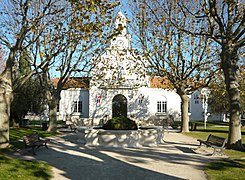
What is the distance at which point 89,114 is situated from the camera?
37656mm

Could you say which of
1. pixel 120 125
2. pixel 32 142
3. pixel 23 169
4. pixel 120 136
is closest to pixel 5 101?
pixel 32 142

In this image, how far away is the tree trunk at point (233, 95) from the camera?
1312 centimetres

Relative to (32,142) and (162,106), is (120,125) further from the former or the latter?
(162,106)

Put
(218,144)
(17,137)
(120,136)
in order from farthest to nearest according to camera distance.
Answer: (17,137), (120,136), (218,144)

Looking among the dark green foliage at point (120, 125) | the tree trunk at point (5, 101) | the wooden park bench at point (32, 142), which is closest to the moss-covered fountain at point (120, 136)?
the dark green foliage at point (120, 125)

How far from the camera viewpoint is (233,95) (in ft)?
43.8

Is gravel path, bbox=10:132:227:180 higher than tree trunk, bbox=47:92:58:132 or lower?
lower

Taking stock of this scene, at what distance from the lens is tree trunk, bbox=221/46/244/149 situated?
13117mm

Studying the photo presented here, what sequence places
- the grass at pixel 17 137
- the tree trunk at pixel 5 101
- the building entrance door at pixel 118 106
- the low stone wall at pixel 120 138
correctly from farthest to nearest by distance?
1. the building entrance door at pixel 118 106
2. the low stone wall at pixel 120 138
3. the grass at pixel 17 137
4. the tree trunk at pixel 5 101

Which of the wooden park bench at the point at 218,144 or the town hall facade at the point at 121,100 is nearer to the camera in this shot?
the wooden park bench at the point at 218,144

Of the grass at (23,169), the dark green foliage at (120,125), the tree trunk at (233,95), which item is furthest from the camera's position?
the dark green foliage at (120,125)

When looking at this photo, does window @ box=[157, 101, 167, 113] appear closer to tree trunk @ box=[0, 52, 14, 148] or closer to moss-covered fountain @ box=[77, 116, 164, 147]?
moss-covered fountain @ box=[77, 116, 164, 147]

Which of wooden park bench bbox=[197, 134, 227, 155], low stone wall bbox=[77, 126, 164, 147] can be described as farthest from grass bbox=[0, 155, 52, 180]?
wooden park bench bbox=[197, 134, 227, 155]

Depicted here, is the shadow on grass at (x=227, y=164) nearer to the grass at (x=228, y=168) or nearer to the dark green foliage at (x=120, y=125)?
the grass at (x=228, y=168)
